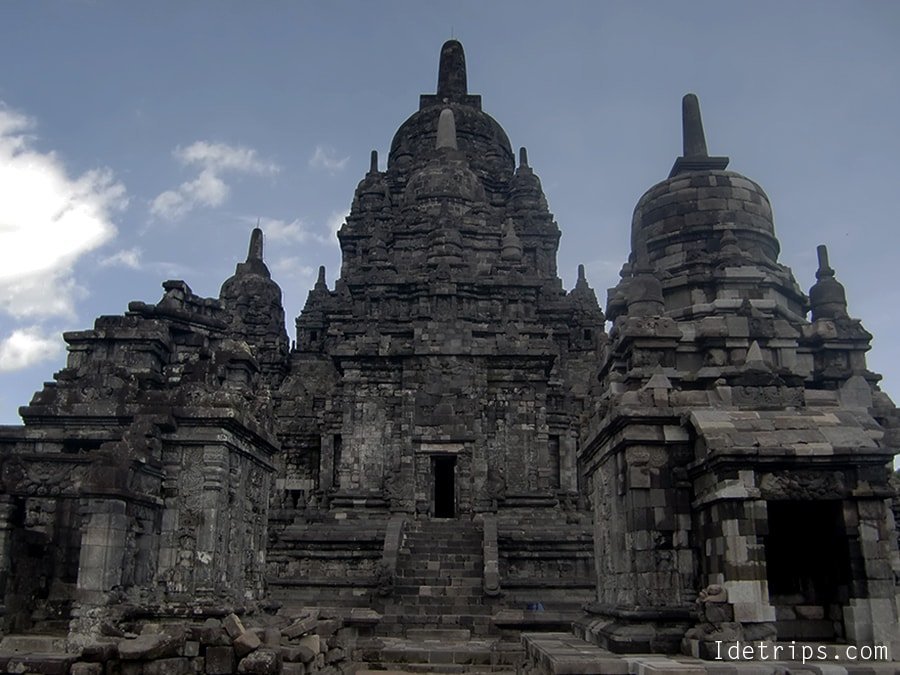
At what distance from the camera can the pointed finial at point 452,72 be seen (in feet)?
155

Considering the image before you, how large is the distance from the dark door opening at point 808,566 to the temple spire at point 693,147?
710 centimetres

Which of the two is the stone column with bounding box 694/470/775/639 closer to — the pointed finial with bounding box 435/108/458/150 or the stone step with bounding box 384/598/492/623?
the stone step with bounding box 384/598/492/623

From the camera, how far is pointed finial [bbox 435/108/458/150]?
128 ft

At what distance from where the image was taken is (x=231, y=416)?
1207cm

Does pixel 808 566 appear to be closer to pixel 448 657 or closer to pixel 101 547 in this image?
pixel 448 657

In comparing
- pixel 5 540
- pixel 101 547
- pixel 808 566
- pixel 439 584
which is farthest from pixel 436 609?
pixel 101 547

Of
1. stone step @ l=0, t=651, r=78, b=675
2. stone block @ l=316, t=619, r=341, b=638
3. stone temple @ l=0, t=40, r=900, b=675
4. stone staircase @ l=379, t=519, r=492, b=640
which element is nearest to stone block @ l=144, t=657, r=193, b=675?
stone temple @ l=0, t=40, r=900, b=675

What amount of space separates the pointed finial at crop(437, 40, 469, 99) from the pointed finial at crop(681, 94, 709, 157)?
3187 centimetres

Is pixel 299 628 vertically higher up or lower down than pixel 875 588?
lower down

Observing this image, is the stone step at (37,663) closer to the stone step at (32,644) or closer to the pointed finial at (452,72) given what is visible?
the stone step at (32,644)

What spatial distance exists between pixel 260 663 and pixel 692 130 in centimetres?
1242

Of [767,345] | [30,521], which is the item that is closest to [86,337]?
[30,521]

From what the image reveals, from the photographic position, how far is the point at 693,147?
53.2 feet

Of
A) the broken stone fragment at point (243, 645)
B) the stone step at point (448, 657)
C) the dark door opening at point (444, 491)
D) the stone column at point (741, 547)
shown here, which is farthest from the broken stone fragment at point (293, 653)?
the dark door opening at point (444, 491)
